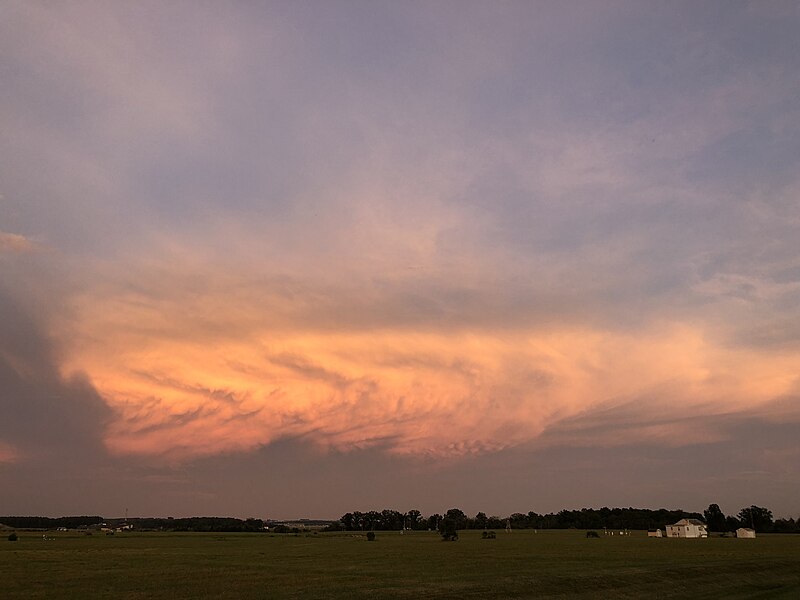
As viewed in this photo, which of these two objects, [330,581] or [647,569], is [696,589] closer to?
[647,569]

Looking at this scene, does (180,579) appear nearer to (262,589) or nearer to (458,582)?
(262,589)

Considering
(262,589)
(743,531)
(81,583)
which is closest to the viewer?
(262,589)

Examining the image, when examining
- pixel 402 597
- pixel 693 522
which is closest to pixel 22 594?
pixel 402 597

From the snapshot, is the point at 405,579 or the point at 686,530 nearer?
the point at 405,579

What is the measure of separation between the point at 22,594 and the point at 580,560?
54.1m

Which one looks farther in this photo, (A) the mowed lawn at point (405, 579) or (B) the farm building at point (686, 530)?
(B) the farm building at point (686, 530)

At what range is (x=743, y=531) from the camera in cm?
18162

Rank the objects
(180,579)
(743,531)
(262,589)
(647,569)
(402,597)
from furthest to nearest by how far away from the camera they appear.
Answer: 1. (743,531)
2. (647,569)
3. (180,579)
4. (262,589)
5. (402,597)

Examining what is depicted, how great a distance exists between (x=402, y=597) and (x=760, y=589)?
28879 millimetres

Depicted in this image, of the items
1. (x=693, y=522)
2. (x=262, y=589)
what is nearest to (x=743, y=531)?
(x=693, y=522)

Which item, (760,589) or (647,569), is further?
(647,569)

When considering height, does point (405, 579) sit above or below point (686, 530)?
below

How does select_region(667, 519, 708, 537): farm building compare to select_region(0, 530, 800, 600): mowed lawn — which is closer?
select_region(0, 530, 800, 600): mowed lawn

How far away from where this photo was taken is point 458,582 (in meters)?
49.1
